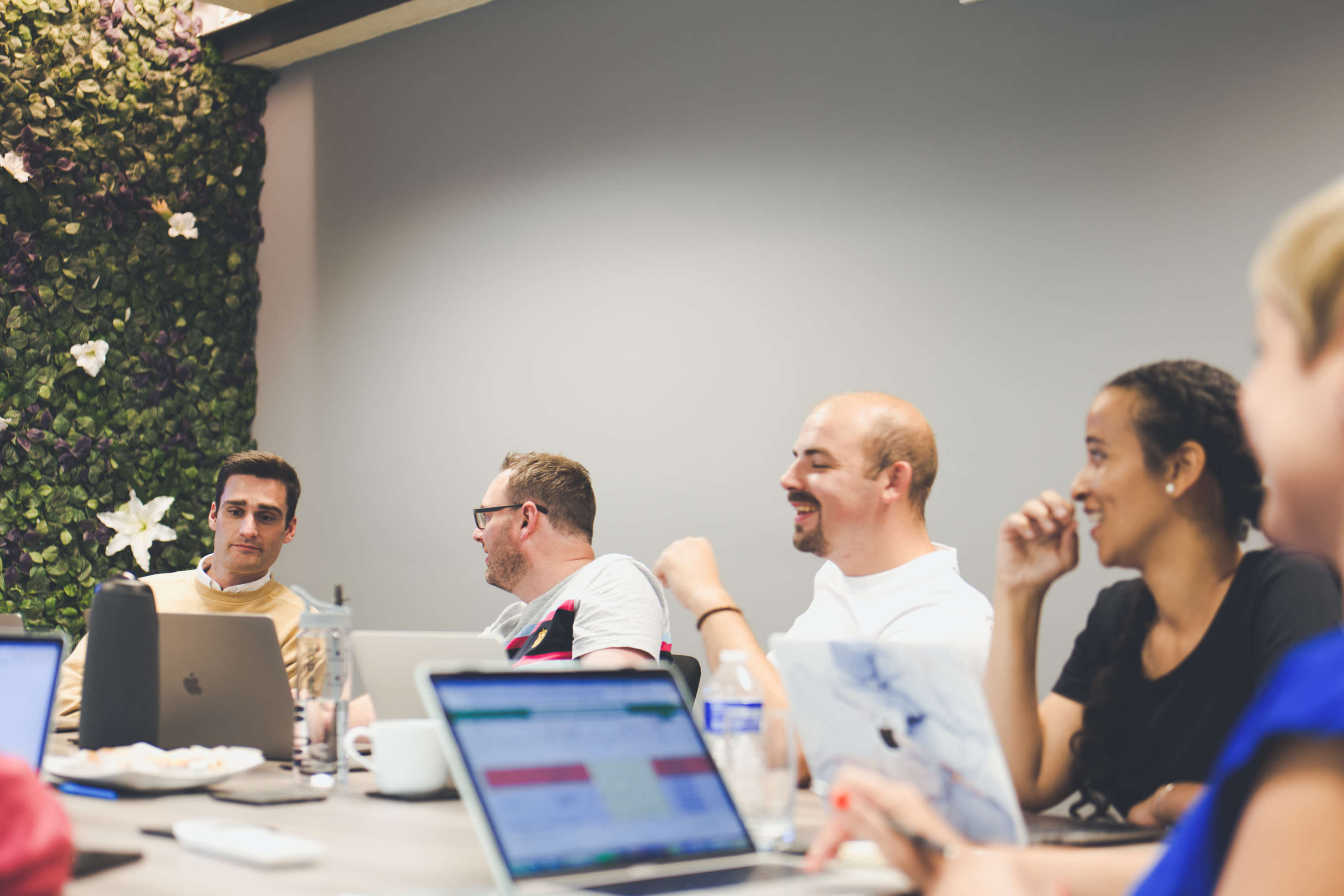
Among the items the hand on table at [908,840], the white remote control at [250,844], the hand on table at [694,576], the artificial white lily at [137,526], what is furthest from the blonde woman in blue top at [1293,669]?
the artificial white lily at [137,526]

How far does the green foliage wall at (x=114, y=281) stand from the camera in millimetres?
3828

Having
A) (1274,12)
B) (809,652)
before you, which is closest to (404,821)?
(809,652)

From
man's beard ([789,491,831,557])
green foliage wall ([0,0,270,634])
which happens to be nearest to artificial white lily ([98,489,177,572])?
green foliage wall ([0,0,270,634])

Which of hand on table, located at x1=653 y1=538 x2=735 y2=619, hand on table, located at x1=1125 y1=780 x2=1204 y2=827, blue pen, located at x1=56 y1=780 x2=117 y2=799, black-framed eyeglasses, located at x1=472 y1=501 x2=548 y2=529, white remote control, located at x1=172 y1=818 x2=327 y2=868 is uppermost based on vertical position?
black-framed eyeglasses, located at x1=472 y1=501 x2=548 y2=529

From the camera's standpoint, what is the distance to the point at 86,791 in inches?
62.4

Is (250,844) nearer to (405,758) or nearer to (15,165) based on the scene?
(405,758)

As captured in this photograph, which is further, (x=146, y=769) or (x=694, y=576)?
(x=694, y=576)

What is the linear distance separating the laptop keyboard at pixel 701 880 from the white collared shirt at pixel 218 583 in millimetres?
2237

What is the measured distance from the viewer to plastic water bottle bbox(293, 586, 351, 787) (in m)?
1.72

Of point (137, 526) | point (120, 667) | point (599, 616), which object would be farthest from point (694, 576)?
point (137, 526)

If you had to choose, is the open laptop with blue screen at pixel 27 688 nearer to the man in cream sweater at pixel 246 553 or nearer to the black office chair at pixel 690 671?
the black office chair at pixel 690 671

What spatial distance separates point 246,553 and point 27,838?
2.31 m

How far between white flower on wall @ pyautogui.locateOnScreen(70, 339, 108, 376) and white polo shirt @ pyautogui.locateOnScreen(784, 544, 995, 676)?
2.94m

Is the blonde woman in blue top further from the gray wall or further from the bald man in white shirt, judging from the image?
the gray wall
